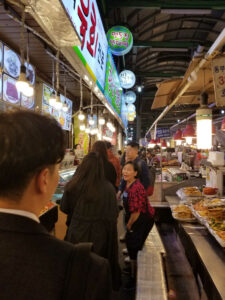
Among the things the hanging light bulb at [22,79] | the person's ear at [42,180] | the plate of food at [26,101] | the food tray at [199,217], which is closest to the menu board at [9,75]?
the plate of food at [26,101]

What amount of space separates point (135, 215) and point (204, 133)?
1958 millimetres

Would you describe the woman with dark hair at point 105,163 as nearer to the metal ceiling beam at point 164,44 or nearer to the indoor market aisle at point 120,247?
the indoor market aisle at point 120,247

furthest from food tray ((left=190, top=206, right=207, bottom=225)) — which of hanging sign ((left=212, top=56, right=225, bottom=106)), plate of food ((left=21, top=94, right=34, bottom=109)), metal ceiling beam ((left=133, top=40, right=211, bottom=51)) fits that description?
metal ceiling beam ((left=133, top=40, right=211, bottom=51))

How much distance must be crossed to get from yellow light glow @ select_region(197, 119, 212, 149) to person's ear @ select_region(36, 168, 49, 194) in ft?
12.2

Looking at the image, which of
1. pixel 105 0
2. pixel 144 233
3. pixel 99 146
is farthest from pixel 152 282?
pixel 105 0

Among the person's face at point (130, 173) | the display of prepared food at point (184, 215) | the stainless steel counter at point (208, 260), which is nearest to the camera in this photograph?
the stainless steel counter at point (208, 260)

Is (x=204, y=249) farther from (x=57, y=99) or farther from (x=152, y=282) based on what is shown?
(x=57, y=99)

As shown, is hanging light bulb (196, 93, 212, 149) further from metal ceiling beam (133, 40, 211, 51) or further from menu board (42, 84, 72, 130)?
metal ceiling beam (133, 40, 211, 51)

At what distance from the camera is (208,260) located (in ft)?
9.66

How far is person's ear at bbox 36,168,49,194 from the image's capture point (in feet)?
2.89

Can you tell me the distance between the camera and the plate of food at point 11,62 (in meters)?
5.25

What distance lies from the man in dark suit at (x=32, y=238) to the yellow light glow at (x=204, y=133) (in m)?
3.70

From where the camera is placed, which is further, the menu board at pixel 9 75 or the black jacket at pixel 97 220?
the menu board at pixel 9 75

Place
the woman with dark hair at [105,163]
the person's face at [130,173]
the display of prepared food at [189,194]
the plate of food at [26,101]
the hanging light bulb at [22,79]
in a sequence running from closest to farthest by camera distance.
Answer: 1. the hanging light bulb at [22,79]
2. the person's face at [130,173]
3. the woman with dark hair at [105,163]
4. the display of prepared food at [189,194]
5. the plate of food at [26,101]
